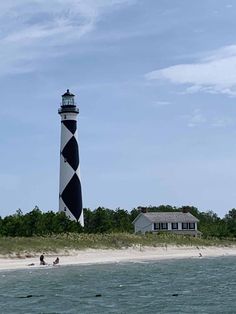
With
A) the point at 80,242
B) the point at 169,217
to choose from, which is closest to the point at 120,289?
the point at 80,242

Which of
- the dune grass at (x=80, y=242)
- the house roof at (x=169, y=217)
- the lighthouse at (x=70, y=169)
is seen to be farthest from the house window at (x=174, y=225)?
the lighthouse at (x=70, y=169)

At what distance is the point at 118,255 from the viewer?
66.2m

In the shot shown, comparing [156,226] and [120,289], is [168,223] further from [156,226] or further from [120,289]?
[120,289]

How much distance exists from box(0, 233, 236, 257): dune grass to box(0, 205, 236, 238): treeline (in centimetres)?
278

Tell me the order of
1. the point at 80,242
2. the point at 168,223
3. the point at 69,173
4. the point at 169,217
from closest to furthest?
the point at 80,242 < the point at 69,173 < the point at 168,223 < the point at 169,217

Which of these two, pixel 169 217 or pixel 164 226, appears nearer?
pixel 164 226

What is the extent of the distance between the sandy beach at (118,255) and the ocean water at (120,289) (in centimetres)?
251

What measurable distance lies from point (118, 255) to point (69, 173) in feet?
36.0

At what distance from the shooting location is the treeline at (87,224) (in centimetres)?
6781

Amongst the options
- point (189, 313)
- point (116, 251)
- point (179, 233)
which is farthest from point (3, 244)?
point (179, 233)

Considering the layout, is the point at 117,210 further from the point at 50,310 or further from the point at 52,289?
the point at 50,310

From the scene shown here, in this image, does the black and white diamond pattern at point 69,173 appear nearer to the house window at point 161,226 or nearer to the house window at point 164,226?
the house window at point 161,226

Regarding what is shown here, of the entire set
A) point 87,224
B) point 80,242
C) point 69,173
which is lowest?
point 80,242

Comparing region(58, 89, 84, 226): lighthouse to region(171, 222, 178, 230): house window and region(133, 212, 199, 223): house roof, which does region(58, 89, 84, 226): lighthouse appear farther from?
region(171, 222, 178, 230): house window
